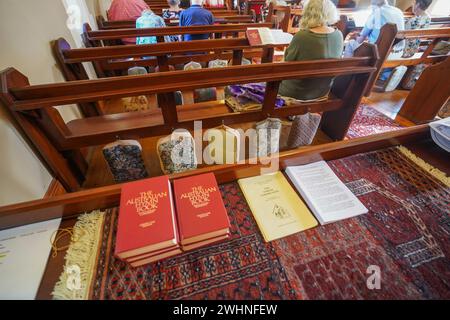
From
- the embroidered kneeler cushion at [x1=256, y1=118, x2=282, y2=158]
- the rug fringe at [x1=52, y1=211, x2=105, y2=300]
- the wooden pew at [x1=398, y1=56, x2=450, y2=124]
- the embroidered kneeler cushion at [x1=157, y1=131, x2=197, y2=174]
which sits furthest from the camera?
the wooden pew at [x1=398, y1=56, x2=450, y2=124]

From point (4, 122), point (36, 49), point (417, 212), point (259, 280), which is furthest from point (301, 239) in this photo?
point (36, 49)

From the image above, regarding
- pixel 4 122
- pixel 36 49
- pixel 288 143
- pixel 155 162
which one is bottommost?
pixel 155 162

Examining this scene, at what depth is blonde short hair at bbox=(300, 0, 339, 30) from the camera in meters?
1.42

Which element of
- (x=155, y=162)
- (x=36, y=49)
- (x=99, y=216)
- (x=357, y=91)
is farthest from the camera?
(x=155, y=162)

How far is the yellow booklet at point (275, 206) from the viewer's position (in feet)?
2.04

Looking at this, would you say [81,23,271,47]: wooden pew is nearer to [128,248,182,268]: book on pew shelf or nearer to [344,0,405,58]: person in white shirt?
[344,0,405,58]: person in white shirt

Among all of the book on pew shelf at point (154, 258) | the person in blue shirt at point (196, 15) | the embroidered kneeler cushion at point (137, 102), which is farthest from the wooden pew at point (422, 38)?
the book on pew shelf at point (154, 258)

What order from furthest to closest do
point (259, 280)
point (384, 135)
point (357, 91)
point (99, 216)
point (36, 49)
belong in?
point (357, 91), point (36, 49), point (384, 135), point (99, 216), point (259, 280)

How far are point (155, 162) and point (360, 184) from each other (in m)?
1.32

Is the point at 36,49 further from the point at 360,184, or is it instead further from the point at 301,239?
the point at 360,184

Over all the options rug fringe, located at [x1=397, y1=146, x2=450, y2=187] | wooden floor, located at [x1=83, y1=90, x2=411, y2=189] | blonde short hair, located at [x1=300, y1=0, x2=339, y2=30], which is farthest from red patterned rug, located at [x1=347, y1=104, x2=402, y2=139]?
rug fringe, located at [x1=397, y1=146, x2=450, y2=187]

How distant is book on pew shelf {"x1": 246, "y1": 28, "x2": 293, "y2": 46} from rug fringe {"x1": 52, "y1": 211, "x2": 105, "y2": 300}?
1786 millimetres

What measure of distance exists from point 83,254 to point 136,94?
0.68 m

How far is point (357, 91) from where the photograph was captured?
1419 millimetres
